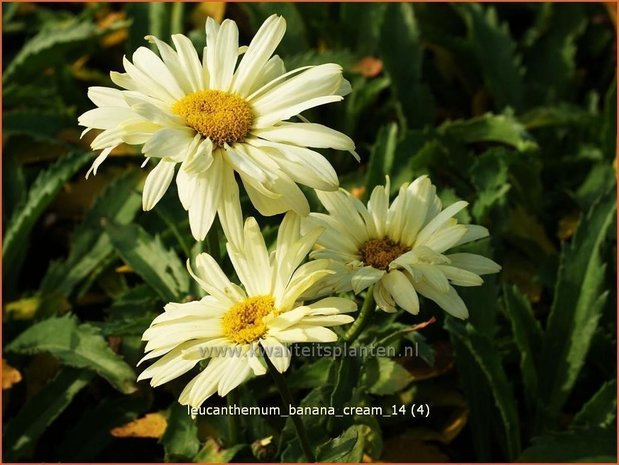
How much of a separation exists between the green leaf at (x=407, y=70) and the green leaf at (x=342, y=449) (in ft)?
4.22

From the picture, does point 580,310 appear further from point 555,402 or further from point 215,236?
point 215,236

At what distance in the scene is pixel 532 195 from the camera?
233 centimetres

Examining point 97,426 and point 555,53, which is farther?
point 555,53

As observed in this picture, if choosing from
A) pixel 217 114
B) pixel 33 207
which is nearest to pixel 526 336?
pixel 217 114

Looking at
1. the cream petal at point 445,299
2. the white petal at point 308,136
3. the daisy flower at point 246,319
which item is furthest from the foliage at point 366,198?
the white petal at point 308,136

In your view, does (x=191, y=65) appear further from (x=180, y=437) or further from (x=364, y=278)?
(x=180, y=437)

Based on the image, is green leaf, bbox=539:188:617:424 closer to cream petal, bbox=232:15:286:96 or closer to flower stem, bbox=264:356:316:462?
flower stem, bbox=264:356:316:462

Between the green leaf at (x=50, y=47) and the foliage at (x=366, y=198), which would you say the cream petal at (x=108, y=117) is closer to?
the foliage at (x=366, y=198)

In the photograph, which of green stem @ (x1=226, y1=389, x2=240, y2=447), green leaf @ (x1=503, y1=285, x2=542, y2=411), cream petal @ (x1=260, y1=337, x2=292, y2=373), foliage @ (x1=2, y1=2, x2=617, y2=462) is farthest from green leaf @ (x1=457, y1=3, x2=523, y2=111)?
cream petal @ (x1=260, y1=337, x2=292, y2=373)

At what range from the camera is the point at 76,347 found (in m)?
1.88

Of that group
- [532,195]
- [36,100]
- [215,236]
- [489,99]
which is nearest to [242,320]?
[215,236]

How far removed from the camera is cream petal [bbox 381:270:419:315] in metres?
1.22

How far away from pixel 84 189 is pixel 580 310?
1.31 m

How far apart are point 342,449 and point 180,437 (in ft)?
1.44
